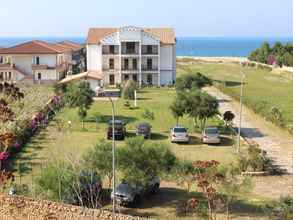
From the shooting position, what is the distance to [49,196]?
19.8 metres

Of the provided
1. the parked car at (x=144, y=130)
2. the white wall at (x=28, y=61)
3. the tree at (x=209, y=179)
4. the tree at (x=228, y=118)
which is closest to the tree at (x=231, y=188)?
the tree at (x=209, y=179)

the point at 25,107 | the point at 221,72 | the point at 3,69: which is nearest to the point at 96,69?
the point at 3,69

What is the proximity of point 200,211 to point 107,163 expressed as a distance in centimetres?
398

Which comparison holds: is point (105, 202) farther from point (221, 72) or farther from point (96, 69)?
point (221, 72)

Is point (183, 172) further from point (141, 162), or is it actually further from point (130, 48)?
point (130, 48)

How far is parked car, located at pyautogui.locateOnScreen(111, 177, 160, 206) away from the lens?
20.5 meters

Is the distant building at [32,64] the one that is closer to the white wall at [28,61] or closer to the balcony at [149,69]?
the white wall at [28,61]

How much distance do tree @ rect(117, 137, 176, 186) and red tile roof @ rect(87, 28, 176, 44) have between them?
46155 millimetres

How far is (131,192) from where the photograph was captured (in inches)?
818

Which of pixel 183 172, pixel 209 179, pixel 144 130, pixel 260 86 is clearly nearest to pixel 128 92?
pixel 144 130

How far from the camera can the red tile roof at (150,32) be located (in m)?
66.4

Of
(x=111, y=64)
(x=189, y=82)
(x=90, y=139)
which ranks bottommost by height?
(x=90, y=139)

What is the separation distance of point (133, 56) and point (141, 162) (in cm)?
4622

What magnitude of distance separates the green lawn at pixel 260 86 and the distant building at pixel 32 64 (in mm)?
20514
